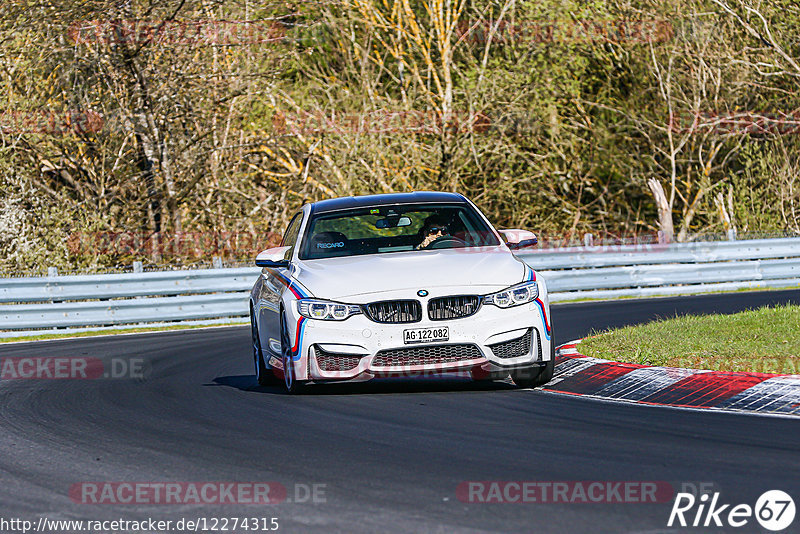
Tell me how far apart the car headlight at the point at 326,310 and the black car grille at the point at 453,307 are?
0.57 m

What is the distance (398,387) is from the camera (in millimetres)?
10656

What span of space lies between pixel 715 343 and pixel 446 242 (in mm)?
2598

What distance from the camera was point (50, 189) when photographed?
25172 mm

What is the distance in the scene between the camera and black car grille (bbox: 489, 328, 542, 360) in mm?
9688

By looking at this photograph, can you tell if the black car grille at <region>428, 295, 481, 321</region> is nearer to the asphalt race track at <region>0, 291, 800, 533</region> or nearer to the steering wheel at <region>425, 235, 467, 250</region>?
the asphalt race track at <region>0, 291, 800, 533</region>

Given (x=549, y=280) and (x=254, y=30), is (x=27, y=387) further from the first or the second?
(x=254, y=30)

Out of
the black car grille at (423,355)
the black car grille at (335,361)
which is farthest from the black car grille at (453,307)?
the black car grille at (335,361)

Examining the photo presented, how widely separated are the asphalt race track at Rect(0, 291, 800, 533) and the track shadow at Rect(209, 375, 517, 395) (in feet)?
0.10

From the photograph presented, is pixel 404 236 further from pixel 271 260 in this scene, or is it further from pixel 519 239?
pixel 271 260

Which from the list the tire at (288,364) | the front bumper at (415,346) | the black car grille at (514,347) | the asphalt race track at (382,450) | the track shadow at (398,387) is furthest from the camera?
the track shadow at (398,387)

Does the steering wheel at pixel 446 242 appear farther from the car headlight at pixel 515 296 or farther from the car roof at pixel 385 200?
the car headlight at pixel 515 296

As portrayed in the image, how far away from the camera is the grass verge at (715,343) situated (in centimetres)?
1001

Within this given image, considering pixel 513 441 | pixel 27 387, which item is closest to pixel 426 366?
pixel 513 441

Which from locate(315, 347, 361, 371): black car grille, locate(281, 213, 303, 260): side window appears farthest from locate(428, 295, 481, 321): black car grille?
locate(281, 213, 303, 260): side window
